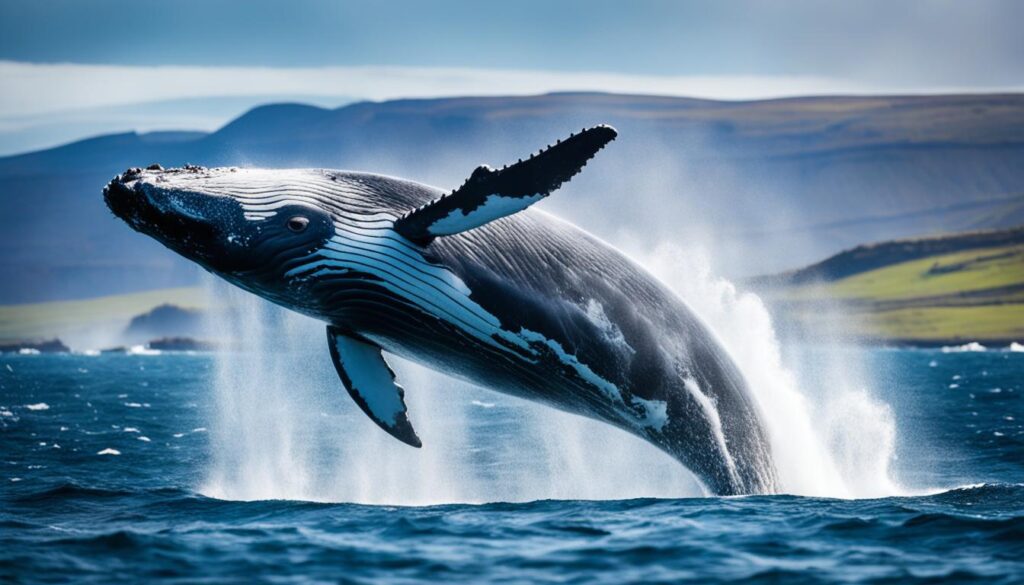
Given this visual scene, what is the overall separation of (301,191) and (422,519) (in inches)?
128

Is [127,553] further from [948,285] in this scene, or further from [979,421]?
[948,285]

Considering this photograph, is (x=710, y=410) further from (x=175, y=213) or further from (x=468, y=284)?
(x=175, y=213)

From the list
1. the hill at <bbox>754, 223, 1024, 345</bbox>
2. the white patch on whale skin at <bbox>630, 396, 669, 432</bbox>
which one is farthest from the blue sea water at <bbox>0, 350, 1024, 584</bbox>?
the hill at <bbox>754, 223, 1024, 345</bbox>

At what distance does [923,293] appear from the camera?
175125mm

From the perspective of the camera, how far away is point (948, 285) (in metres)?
175

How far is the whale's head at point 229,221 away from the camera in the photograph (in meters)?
9.10

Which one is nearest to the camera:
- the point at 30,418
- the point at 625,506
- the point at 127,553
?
the point at 127,553

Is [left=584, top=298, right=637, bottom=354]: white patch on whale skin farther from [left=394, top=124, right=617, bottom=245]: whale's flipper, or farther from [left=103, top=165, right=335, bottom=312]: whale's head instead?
[left=103, top=165, right=335, bottom=312]: whale's head

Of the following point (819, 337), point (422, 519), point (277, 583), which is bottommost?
point (277, 583)

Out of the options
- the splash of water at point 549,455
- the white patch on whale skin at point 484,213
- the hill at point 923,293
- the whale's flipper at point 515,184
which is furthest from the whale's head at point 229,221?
the hill at point 923,293

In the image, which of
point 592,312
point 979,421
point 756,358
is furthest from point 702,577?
point 979,421

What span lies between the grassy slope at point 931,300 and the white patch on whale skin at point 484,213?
155241 mm

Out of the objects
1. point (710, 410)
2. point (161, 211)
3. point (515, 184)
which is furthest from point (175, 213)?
point (710, 410)

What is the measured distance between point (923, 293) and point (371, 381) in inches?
6950
